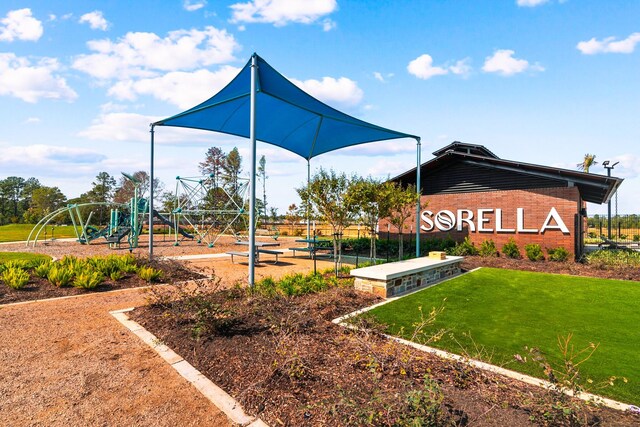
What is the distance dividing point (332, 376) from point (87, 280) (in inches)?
241

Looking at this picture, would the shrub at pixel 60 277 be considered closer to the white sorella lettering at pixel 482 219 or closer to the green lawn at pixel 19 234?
the white sorella lettering at pixel 482 219

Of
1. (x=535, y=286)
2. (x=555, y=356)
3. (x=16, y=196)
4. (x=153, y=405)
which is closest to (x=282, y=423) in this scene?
(x=153, y=405)

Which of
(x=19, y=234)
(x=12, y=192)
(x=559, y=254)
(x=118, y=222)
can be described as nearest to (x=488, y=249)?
(x=559, y=254)

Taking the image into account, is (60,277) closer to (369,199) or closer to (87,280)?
(87,280)

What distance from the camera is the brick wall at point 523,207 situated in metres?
11.2

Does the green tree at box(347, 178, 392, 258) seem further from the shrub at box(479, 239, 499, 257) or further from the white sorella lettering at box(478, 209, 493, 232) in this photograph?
the white sorella lettering at box(478, 209, 493, 232)

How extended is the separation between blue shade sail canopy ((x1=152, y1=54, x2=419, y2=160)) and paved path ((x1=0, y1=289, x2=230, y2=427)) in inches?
212

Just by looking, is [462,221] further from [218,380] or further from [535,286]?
[218,380]

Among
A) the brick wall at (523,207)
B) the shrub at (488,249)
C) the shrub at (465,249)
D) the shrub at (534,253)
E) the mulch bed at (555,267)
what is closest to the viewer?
the mulch bed at (555,267)

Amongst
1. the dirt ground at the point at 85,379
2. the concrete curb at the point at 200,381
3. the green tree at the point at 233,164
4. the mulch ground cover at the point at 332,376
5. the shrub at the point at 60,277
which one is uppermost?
the green tree at the point at 233,164

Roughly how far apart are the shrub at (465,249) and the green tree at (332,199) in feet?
20.2

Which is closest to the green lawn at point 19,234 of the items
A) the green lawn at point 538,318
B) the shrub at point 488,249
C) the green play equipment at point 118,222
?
the green play equipment at point 118,222

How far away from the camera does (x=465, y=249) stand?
12.6 meters

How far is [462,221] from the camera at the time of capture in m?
13.5
